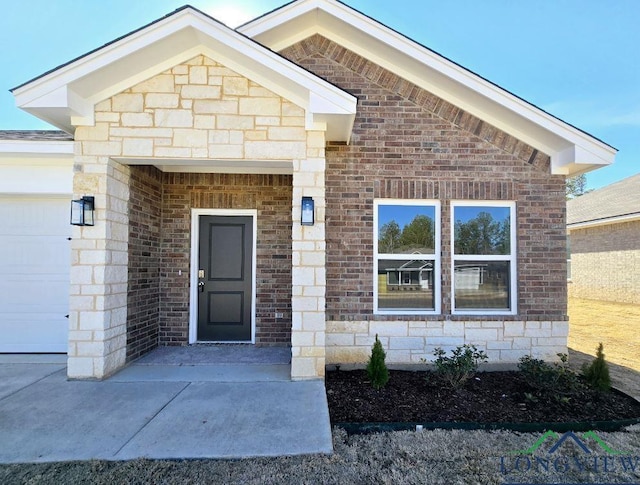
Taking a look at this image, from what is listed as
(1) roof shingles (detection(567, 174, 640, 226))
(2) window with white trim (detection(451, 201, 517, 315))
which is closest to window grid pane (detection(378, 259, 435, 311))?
(2) window with white trim (detection(451, 201, 517, 315))

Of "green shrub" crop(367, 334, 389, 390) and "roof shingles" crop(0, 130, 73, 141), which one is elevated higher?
"roof shingles" crop(0, 130, 73, 141)

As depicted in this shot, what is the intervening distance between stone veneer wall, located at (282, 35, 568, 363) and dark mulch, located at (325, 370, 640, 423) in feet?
2.43

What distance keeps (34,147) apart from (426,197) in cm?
589

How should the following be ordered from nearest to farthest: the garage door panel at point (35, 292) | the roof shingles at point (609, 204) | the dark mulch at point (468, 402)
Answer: the dark mulch at point (468, 402)
the garage door panel at point (35, 292)
the roof shingles at point (609, 204)

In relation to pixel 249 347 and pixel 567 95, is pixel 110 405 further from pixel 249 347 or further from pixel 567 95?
pixel 567 95

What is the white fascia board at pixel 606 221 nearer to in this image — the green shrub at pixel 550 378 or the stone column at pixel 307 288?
the green shrub at pixel 550 378

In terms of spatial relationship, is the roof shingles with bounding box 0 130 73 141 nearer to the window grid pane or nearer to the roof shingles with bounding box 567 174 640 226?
the window grid pane

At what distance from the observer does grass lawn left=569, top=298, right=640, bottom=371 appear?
22.4 ft

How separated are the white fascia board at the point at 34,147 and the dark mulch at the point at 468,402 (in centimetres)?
508

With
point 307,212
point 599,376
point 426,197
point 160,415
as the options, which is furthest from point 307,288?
point 599,376

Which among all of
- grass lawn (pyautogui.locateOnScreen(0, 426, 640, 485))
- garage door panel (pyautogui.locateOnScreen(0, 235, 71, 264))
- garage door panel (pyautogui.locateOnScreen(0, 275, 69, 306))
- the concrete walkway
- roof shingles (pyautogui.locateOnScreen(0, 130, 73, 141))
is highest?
roof shingles (pyautogui.locateOnScreen(0, 130, 73, 141))

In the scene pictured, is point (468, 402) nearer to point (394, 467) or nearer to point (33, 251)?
point (394, 467)

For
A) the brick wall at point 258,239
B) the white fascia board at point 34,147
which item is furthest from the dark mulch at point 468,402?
the white fascia board at point 34,147

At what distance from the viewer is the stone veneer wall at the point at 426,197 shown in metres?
5.58
